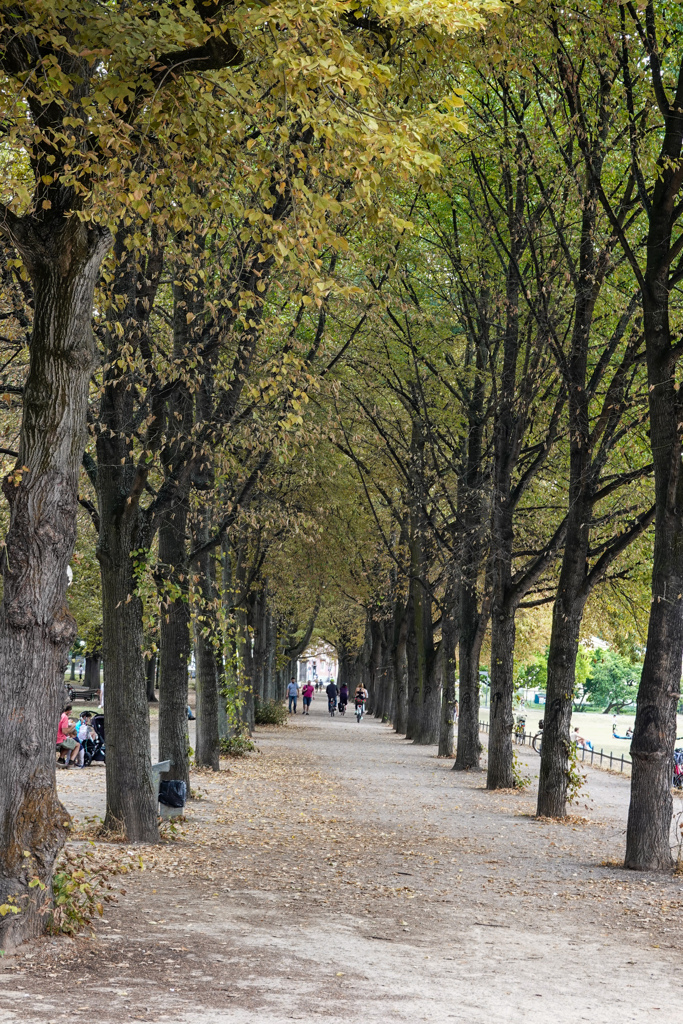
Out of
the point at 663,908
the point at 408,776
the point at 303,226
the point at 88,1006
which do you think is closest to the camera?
the point at 88,1006

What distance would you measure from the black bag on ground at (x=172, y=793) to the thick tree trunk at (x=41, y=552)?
6418 millimetres

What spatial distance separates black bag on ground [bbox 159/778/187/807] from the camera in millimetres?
12734

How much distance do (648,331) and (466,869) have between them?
6125mm

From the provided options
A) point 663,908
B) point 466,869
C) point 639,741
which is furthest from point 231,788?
point 663,908

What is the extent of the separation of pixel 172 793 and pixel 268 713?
26880 mm

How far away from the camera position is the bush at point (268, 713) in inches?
1519

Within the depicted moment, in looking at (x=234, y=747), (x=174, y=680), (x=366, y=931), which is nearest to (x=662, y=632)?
(x=366, y=931)

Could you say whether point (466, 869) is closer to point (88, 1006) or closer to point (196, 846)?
point (196, 846)

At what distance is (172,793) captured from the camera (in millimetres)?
12734

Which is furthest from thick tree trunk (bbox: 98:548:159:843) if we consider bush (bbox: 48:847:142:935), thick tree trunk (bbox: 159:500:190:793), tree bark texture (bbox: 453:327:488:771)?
tree bark texture (bbox: 453:327:488:771)

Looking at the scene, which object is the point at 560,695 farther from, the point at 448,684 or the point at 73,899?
the point at 448,684

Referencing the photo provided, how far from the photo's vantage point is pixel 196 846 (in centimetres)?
1136

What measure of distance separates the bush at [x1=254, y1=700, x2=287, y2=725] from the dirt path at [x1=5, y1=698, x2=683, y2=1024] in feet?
76.6

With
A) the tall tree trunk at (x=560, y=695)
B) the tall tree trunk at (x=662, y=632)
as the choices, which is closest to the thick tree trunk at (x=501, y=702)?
the tall tree trunk at (x=560, y=695)
